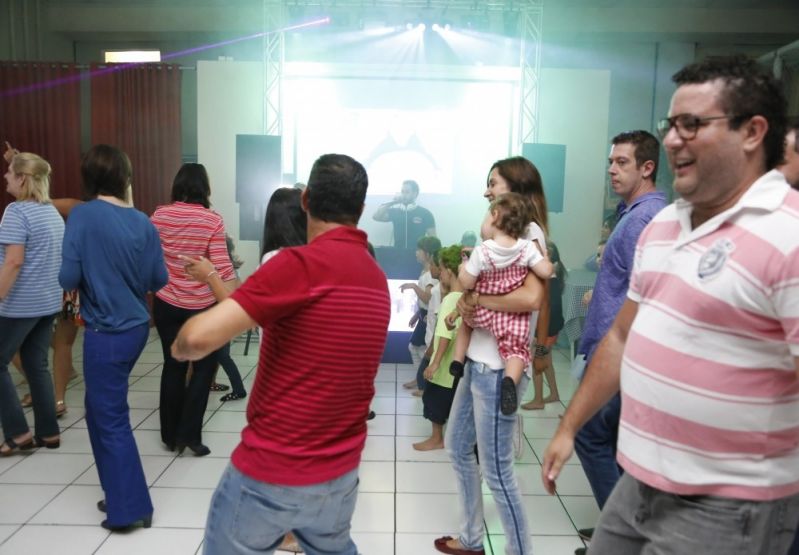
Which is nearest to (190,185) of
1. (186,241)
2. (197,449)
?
(186,241)

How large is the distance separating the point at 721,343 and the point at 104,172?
93.3 inches

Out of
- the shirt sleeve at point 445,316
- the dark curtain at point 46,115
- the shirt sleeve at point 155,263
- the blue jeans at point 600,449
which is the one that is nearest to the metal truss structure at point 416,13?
the dark curtain at point 46,115

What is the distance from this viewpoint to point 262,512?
1.51m

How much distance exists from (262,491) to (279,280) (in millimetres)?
484

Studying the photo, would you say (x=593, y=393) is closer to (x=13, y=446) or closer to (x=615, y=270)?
(x=615, y=270)

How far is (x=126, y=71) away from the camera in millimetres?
7562

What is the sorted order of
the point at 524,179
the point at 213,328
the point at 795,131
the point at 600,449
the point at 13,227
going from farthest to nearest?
the point at 13,227 → the point at 524,179 → the point at 600,449 → the point at 795,131 → the point at 213,328

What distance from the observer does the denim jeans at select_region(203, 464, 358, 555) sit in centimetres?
151

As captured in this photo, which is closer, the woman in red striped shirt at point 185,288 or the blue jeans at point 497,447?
the blue jeans at point 497,447

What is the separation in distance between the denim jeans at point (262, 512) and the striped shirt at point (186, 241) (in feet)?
6.69

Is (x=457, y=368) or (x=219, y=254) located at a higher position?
(x=219, y=254)

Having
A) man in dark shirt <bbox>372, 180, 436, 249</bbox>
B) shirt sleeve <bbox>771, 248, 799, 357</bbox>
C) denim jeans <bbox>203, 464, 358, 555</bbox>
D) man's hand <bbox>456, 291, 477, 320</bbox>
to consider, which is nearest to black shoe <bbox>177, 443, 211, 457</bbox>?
man's hand <bbox>456, 291, 477, 320</bbox>

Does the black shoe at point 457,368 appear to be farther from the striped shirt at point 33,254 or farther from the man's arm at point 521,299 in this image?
the striped shirt at point 33,254

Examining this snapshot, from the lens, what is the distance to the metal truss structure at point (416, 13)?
6.79 metres
